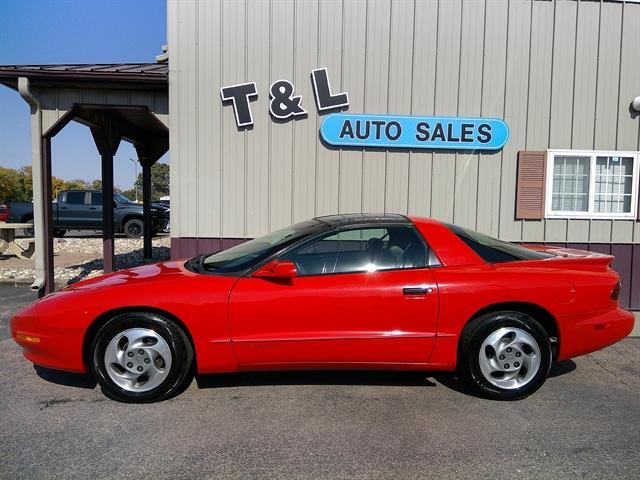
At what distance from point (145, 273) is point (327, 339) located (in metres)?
1.56

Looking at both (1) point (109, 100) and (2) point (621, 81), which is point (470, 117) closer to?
(2) point (621, 81)

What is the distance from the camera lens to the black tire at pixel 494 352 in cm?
343

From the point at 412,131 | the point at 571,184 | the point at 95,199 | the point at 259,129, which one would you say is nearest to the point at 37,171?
the point at 259,129

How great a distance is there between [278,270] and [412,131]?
11.3ft

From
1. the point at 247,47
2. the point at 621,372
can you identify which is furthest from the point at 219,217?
the point at 621,372

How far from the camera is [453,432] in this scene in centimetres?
301

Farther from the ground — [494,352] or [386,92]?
[386,92]

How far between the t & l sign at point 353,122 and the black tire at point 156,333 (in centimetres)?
336

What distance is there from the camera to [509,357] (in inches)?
136

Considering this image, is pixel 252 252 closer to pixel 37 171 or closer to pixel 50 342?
pixel 50 342

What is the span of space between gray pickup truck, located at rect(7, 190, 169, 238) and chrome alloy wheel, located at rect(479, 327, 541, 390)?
14.4m

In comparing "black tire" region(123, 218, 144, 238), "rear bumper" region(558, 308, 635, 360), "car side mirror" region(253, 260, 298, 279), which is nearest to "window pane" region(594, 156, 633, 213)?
"rear bumper" region(558, 308, 635, 360)

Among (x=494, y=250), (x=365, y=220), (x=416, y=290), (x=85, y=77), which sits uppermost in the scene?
(x=85, y=77)

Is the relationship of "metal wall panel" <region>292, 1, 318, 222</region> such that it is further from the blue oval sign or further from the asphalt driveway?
the asphalt driveway
